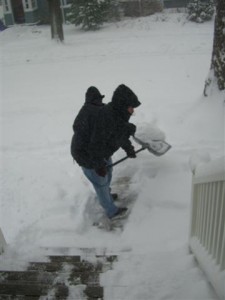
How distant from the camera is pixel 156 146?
5.27 metres

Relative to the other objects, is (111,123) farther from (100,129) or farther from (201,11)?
(201,11)

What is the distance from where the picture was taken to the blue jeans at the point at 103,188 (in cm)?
416

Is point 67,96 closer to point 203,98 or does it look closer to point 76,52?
point 203,98

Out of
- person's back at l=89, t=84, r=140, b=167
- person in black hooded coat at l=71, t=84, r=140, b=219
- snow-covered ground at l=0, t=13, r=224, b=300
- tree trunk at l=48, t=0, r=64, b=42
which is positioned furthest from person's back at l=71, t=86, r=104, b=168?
tree trunk at l=48, t=0, r=64, b=42

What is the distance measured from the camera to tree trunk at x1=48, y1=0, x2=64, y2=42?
15070 millimetres

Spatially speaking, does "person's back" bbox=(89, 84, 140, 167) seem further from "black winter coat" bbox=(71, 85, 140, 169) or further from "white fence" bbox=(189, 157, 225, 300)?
"white fence" bbox=(189, 157, 225, 300)

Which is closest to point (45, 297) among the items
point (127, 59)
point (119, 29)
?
point (127, 59)

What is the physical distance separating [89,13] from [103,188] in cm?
1526

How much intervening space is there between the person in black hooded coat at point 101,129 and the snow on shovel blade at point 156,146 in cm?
100

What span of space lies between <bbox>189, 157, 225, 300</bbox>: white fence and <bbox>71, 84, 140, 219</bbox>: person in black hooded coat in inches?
45.5

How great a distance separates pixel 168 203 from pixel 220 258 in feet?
6.46

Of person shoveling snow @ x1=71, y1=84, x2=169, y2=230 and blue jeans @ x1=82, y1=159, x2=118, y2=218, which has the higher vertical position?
person shoveling snow @ x1=71, y1=84, x2=169, y2=230

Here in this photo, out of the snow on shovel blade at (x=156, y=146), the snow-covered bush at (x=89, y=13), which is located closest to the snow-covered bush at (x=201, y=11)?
the snow-covered bush at (x=89, y=13)

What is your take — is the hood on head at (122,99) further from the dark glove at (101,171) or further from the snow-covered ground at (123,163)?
the snow-covered ground at (123,163)
